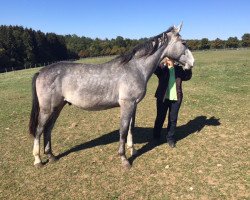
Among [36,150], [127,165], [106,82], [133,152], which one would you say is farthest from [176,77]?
[36,150]

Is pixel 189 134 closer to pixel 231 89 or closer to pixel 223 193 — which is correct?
pixel 223 193

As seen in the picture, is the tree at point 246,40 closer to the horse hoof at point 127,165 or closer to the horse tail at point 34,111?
the horse hoof at point 127,165

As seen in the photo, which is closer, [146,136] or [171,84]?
[171,84]

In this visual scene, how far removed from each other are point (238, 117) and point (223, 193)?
570 cm

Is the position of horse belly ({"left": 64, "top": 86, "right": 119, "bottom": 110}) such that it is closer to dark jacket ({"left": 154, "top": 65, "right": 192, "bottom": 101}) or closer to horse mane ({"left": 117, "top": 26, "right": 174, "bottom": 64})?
horse mane ({"left": 117, "top": 26, "right": 174, "bottom": 64})

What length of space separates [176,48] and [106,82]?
186 cm

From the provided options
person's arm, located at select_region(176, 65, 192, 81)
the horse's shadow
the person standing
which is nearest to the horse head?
the person standing

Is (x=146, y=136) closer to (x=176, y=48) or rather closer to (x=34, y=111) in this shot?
(x=176, y=48)

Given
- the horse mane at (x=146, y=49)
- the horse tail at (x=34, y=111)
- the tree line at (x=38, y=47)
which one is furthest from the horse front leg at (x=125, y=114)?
the tree line at (x=38, y=47)

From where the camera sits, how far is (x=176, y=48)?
7316mm

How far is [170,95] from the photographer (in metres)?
8.16

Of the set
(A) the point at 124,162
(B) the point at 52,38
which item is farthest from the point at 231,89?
(B) the point at 52,38

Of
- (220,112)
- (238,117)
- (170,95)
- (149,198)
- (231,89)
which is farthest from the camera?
(231,89)

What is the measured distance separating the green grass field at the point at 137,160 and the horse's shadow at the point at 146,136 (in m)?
0.03
